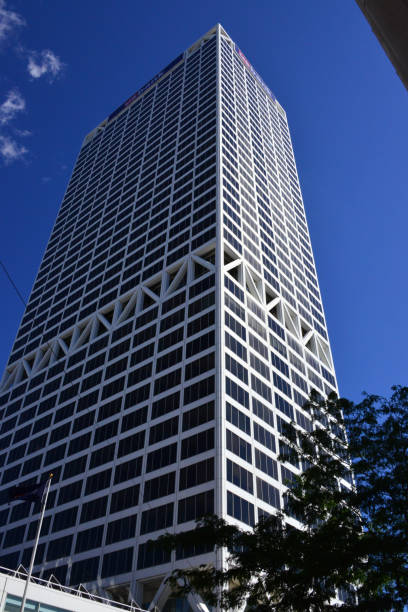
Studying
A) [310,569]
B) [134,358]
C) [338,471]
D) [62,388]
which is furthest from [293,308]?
[310,569]

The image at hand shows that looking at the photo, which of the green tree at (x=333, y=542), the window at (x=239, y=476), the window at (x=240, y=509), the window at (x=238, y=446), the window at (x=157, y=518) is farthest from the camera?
the window at (x=238, y=446)

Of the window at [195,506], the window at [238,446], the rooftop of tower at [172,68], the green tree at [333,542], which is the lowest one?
the green tree at [333,542]

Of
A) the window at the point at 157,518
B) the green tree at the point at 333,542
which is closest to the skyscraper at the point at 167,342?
the window at the point at 157,518

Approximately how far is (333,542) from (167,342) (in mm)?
54271

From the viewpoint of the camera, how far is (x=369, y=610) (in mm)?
17203

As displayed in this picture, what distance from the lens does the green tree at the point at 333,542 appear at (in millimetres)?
17906

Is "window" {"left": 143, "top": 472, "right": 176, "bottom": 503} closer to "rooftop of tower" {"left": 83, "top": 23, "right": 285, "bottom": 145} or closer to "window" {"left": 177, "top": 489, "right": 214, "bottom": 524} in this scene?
"window" {"left": 177, "top": 489, "right": 214, "bottom": 524}

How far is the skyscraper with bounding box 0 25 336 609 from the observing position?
5728cm

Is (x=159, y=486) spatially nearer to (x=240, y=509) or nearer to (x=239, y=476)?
(x=239, y=476)

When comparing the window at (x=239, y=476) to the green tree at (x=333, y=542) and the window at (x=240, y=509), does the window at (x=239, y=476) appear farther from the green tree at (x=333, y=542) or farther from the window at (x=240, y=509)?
the green tree at (x=333, y=542)

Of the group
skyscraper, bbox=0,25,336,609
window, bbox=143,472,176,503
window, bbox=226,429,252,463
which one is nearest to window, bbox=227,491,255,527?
skyscraper, bbox=0,25,336,609

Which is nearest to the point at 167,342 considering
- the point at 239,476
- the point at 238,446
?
the point at 238,446

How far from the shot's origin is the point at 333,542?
722 inches

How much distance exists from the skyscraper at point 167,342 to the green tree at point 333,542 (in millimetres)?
15487
